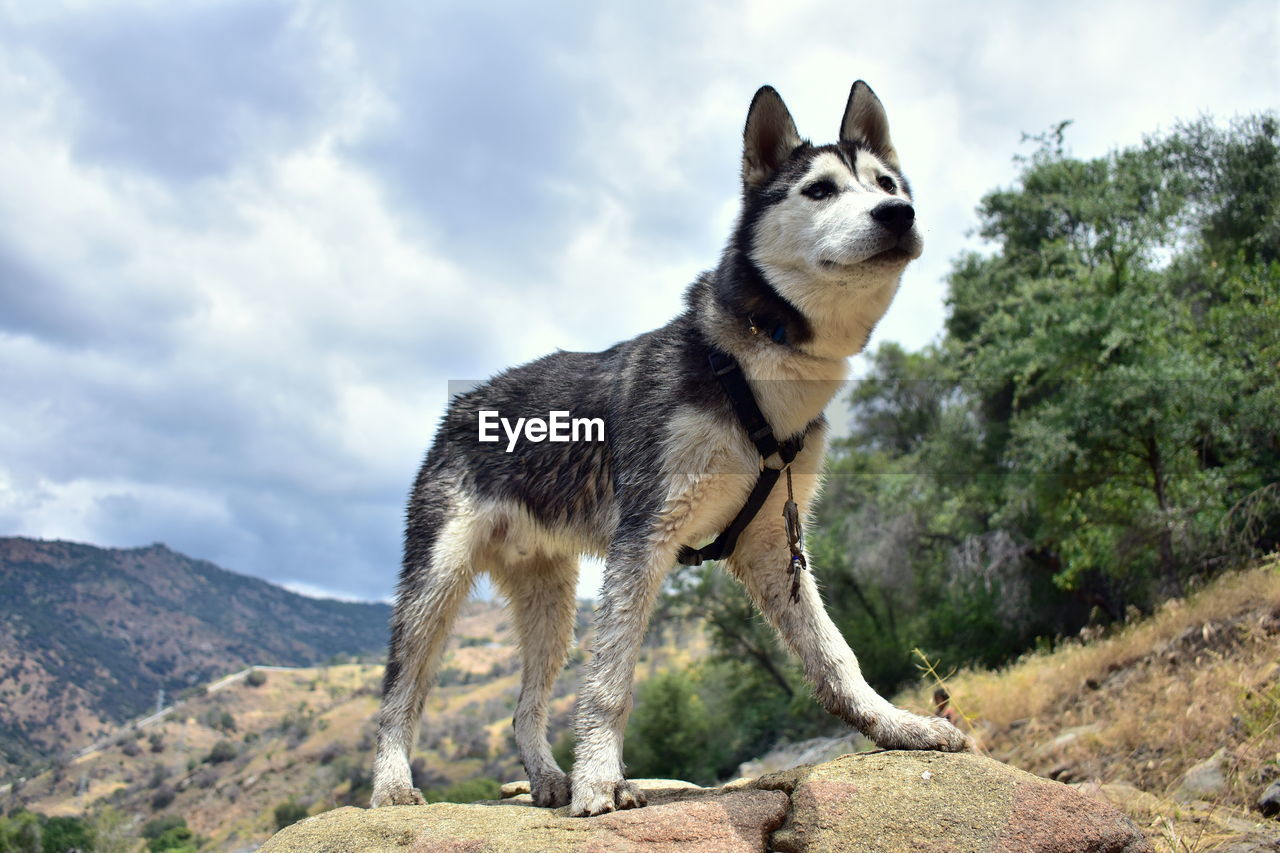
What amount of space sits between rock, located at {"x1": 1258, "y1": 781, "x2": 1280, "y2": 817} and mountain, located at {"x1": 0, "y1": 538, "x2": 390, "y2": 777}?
2801 inches

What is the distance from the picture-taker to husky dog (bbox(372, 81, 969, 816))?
158 inches

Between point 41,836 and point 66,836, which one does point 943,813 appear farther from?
point 66,836

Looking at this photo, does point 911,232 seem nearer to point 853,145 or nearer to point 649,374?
point 853,145

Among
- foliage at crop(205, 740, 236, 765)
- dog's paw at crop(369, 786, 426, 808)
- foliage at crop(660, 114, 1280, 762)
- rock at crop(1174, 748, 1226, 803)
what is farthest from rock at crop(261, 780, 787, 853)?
foliage at crop(205, 740, 236, 765)

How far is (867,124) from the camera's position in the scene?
479cm

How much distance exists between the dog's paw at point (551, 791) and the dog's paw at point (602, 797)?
785 mm

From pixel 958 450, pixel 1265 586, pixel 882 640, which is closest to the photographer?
pixel 1265 586

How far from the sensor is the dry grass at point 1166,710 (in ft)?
20.3

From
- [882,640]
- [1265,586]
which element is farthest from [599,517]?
[882,640]

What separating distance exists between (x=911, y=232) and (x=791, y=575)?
5.98ft

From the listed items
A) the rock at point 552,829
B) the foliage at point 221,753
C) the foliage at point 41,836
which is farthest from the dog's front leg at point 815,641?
the foliage at point 221,753

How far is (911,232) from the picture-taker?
382 cm

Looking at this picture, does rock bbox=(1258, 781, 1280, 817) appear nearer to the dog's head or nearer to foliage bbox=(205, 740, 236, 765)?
the dog's head

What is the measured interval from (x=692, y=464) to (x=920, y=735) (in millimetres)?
1729
